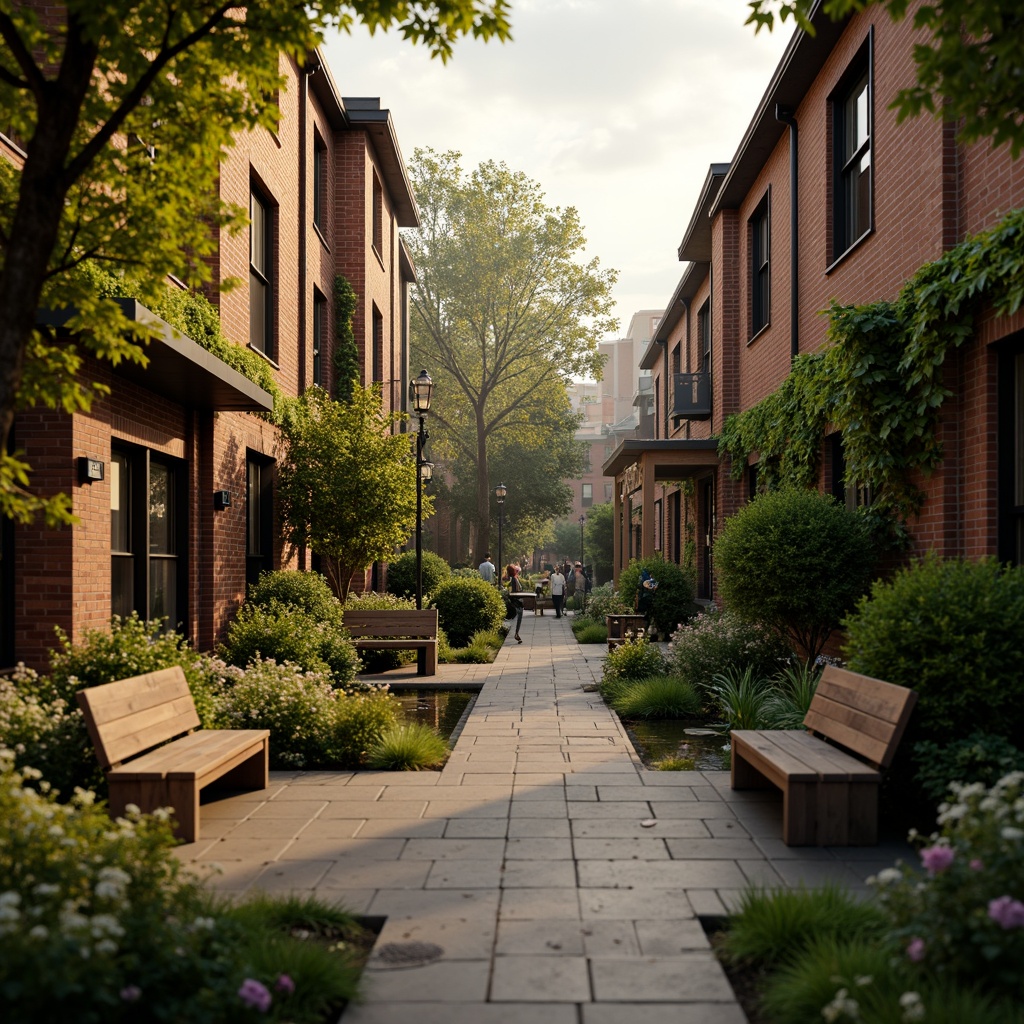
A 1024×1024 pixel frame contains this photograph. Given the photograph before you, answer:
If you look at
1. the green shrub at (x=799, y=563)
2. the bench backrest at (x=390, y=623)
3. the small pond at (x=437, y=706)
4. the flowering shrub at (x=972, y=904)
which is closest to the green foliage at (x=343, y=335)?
the bench backrest at (x=390, y=623)

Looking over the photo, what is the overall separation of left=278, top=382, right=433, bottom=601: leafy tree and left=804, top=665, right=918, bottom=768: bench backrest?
878cm

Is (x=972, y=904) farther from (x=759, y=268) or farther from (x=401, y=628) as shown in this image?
(x=759, y=268)

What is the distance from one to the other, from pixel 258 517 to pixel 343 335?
19.0 ft

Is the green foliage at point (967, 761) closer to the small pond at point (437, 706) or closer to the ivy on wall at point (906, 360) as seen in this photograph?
the ivy on wall at point (906, 360)

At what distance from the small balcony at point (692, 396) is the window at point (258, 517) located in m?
8.70

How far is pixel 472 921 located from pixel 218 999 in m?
1.47

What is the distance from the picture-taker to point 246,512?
42.1 ft

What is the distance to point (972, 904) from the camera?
3279mm

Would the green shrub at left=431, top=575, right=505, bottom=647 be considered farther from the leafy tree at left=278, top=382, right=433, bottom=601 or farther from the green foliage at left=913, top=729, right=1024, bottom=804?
the green foliage at left=913, top=729, right=1024, bottom=804

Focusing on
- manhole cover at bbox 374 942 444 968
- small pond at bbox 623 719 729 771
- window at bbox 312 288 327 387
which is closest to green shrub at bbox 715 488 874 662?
small pond at bbox 623 719 729 771

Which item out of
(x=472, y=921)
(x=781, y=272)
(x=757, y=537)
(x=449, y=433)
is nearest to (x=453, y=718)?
(x=757, y=537)

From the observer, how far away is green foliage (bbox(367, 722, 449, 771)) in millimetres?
7578

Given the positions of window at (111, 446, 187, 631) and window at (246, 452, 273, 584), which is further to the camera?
window at (246, 452, 273, 584)

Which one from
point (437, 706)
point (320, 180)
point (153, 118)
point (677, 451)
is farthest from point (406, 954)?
point (320, 180)
